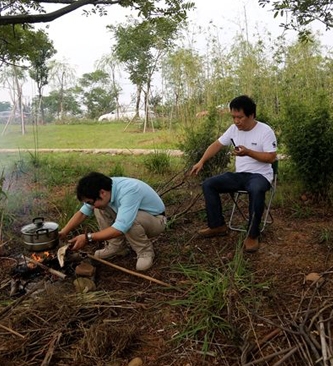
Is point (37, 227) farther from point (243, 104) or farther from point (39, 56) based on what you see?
point (39, 56)

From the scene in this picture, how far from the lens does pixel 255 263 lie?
316cm

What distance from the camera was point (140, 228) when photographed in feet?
10.3

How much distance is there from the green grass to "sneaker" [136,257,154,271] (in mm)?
4932

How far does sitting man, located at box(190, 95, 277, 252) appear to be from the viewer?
3326 mm

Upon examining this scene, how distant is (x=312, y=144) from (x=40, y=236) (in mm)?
2844

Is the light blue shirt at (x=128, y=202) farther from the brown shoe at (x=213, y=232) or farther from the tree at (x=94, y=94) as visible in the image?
the tree at (x=94, y=94)

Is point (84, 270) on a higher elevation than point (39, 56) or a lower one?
lower

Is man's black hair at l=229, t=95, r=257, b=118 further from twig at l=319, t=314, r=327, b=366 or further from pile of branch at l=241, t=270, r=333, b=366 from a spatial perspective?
twig at l=319, t=314, r=327, b=366

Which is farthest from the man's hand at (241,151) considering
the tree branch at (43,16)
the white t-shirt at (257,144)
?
the tree branch at (43,16)

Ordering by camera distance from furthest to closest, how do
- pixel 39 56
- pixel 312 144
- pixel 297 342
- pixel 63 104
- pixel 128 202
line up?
pixel 63 104 < pixel 39 56 < pixel 312 144 < pixel 128 202 < pixel 297 342

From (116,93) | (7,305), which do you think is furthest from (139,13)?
(116,93)

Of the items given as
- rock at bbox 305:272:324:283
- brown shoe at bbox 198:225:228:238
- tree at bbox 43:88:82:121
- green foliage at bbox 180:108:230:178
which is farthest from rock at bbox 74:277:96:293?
tree at bbox 43:88:82:121

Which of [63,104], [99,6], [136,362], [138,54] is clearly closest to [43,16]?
[99,6]

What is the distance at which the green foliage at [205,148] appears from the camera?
5.18 m
